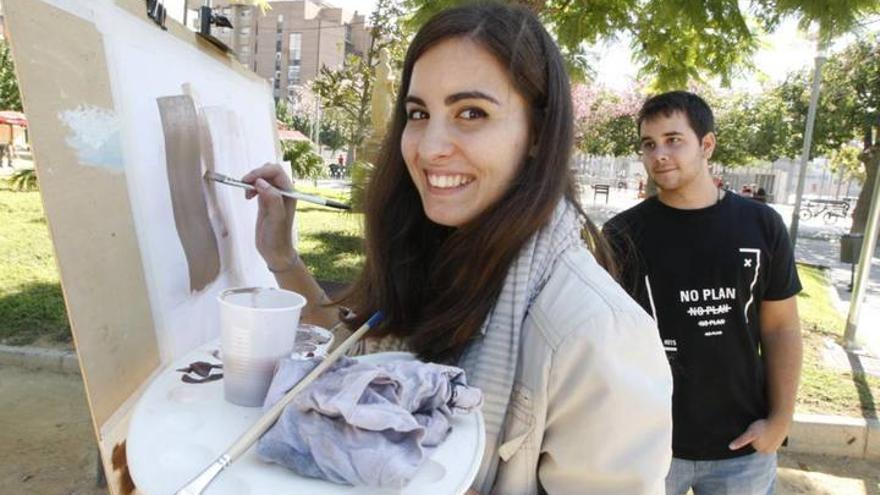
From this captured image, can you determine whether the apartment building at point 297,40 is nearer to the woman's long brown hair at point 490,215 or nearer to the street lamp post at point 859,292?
the street lamp post at point 859,292

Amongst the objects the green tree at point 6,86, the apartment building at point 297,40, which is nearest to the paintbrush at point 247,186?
the green tree at point 6,86

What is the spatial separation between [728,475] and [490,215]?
146cm

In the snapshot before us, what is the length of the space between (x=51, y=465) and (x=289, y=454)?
304 cm

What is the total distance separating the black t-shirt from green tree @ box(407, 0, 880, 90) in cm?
195

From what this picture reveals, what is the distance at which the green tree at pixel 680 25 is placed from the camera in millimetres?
3365

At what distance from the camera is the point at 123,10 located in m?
1.32

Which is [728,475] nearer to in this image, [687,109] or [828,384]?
[687,109]

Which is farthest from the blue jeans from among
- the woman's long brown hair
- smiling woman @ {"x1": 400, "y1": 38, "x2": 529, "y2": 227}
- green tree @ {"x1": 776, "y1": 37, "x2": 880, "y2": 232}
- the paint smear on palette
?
green tree @ {"x1": 776, "y1": 37, "x2": 880, "y2": 232}

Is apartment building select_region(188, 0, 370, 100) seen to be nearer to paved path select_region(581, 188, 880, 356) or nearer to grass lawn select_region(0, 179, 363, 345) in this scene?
paved path select_region(581, 188, 880, 356)

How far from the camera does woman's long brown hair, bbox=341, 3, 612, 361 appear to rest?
47.5 inches

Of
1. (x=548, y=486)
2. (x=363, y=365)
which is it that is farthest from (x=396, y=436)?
(x=548, y=486)

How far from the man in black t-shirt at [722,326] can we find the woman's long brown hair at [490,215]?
755 mm

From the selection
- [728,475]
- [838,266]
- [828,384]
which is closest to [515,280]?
[728,475]

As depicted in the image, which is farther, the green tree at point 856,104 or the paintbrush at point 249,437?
the green tree at point 856,104
